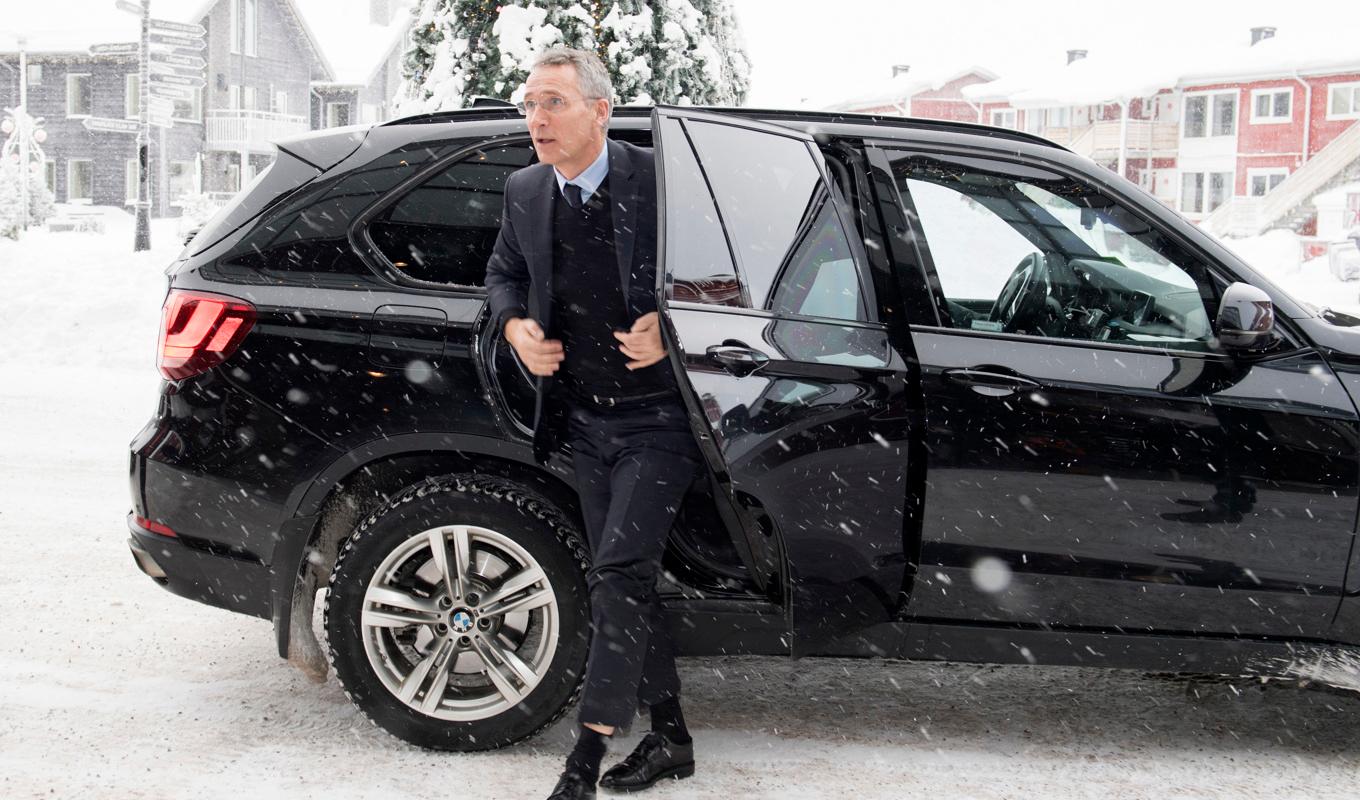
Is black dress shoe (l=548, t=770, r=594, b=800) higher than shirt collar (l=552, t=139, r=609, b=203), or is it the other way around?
shirt collar (l=552, t=139, r=609, b=203)

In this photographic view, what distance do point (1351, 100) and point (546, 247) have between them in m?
41.8

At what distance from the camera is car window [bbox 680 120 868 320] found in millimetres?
3564

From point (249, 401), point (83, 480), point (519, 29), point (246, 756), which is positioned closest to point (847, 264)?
point (249, 401)

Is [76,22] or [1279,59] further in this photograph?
[76,22]

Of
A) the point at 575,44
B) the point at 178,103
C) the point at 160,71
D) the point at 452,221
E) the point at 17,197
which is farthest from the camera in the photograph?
the point at 178,103

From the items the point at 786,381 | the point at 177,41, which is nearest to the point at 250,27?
the point at 177,41

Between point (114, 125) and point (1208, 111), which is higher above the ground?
point (1208, 111)

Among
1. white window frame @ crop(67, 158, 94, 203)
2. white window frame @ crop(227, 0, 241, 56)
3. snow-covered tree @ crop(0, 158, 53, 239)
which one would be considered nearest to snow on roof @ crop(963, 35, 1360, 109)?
white window frame @ crop(227, 0, 241, 56)

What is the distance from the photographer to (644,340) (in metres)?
3.34

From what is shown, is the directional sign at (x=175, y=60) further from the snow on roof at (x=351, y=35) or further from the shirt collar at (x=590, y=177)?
the snow on roof at (x=351, y=35)

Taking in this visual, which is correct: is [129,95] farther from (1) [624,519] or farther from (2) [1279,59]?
(1) [624,519]

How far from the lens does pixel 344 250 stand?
3.85 m

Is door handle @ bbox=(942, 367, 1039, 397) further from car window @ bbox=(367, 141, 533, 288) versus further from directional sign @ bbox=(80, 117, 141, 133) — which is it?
directional sign @ bbox=(80, 117, 141, 133)

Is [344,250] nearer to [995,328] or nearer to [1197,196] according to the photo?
[995,328]
